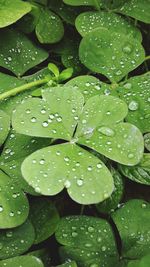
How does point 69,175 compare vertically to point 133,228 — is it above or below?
above

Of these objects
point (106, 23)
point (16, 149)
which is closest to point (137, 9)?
point (106, 23)

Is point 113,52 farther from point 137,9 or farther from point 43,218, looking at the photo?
point 43,218

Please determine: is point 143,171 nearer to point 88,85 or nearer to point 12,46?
point 88,85

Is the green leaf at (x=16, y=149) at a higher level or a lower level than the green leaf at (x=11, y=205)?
higher

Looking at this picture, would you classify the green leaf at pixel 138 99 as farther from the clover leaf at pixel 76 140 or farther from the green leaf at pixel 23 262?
the green leaf at pixel 23 262

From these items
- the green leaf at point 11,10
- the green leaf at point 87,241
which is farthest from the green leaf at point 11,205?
the green leaf at point 11,10
